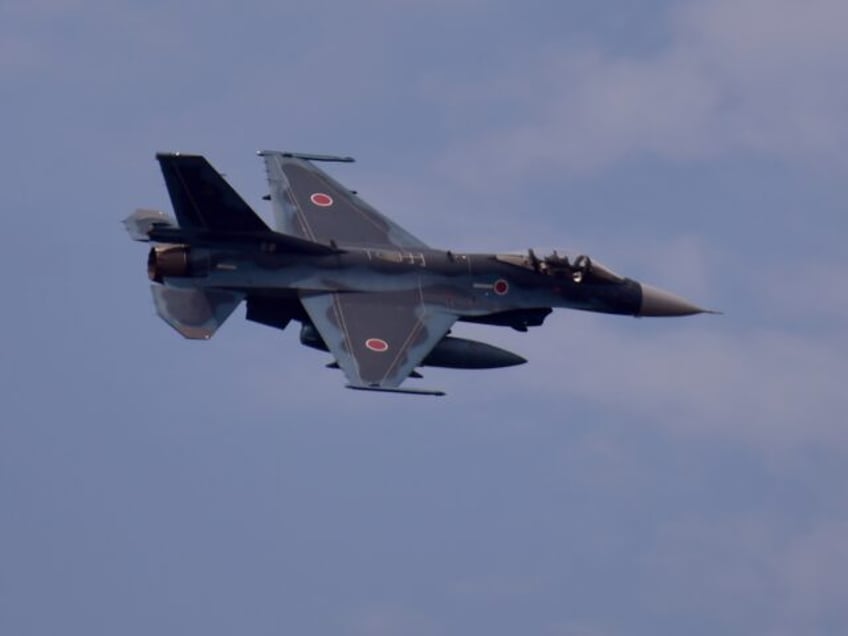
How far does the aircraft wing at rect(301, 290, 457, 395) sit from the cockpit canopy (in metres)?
2.73

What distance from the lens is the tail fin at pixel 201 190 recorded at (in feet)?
271

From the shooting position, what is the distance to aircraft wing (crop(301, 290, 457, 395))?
80.4 metres

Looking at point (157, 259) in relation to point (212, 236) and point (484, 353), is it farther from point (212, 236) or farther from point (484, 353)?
point (484, 353)

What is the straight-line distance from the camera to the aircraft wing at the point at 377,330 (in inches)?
3164

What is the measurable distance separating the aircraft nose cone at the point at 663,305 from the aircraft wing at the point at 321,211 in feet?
19.8

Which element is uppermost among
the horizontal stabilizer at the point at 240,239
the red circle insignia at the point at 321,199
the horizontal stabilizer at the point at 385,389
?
the red circle insignia at the point at 321,199

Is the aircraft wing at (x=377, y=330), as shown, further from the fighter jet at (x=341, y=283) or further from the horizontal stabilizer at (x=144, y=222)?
the horizontal stabilizer at (x=144, y=222)

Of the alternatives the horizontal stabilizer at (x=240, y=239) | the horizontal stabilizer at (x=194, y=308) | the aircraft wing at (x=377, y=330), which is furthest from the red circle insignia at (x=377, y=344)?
the horizontal stabilizer at (x=194, y=308)

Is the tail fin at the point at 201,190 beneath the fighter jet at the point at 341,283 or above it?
above

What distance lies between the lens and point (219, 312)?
8225cm

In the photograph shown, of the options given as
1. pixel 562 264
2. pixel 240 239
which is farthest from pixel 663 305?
pixel 240 239

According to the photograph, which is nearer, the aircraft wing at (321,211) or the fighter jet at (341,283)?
the fighter jet at (341,283)

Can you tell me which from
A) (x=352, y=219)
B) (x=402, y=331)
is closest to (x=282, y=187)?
(x=352, y=219)

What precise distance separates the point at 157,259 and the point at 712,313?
15122mm
